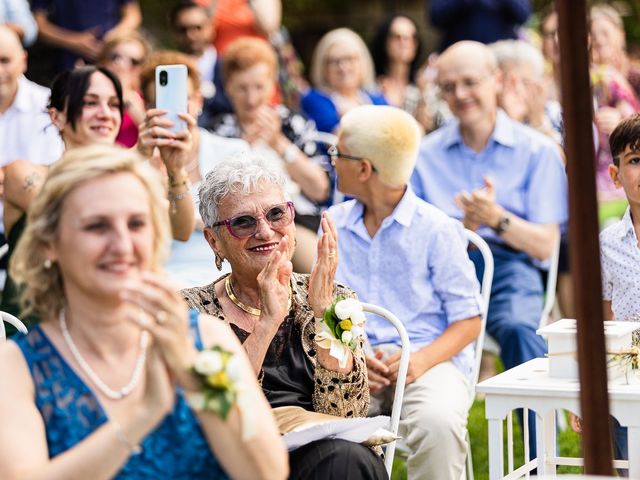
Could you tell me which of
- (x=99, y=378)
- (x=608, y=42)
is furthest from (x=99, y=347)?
(x=608, y=42)

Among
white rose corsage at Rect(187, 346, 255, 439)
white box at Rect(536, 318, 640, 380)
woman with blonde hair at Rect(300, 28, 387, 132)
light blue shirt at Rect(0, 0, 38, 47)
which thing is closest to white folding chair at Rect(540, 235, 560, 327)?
white box at Rect(536, 318, 640, 380)

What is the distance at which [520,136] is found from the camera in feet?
20.1

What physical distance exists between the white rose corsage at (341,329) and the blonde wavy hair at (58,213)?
937 millimetres

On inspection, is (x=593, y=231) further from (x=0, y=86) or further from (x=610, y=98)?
(x=610, y=98)

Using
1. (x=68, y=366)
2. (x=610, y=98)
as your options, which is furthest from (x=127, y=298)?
(x=610, y=98)

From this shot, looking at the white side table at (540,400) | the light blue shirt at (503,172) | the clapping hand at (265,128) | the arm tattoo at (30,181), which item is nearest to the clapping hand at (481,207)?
the light blue shirt at (503,172)

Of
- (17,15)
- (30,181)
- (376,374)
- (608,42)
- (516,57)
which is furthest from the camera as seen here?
(608,42)

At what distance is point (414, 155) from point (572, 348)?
1397 millimetres

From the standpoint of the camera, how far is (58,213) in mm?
2697

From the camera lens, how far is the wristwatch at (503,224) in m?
5.69

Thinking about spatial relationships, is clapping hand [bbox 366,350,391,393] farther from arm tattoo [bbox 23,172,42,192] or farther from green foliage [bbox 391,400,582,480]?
arm tattoo [bbox 23,172,42,192]

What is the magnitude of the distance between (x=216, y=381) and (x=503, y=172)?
3.85m

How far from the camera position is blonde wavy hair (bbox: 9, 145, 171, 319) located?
2.69m

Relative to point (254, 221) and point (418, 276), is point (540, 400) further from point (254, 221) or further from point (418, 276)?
point (418, 276)
